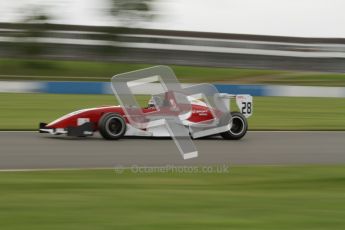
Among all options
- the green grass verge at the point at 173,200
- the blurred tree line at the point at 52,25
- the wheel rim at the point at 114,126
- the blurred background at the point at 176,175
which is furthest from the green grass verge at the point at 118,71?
the green grass verge at the point at 173,200

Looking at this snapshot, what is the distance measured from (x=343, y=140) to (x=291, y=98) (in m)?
11.3

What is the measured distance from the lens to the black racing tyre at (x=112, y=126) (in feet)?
33.7

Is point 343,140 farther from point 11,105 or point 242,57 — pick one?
point 242,57

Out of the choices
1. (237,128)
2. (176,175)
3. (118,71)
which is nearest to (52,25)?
(118,71)

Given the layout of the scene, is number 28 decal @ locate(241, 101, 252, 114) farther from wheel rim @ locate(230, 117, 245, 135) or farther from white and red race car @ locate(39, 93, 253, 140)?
white and red race car @ locate(39, 93, 253, 140)

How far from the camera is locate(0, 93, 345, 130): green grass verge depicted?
46.5 feet

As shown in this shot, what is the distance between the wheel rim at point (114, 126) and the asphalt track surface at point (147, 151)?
17cm

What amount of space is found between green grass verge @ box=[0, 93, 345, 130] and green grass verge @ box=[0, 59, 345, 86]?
13482mm

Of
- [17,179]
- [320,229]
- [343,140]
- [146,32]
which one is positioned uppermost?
[146,32]

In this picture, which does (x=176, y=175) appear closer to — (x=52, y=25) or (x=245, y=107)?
(x=245, y=107)

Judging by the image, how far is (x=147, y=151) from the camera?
9.51 meters

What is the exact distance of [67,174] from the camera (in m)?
7.49

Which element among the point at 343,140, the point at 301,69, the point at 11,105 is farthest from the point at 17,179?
the point at 301,69

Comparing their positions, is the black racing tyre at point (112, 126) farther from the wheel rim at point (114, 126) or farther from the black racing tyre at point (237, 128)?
the black racing tyre at point (237, 128)
